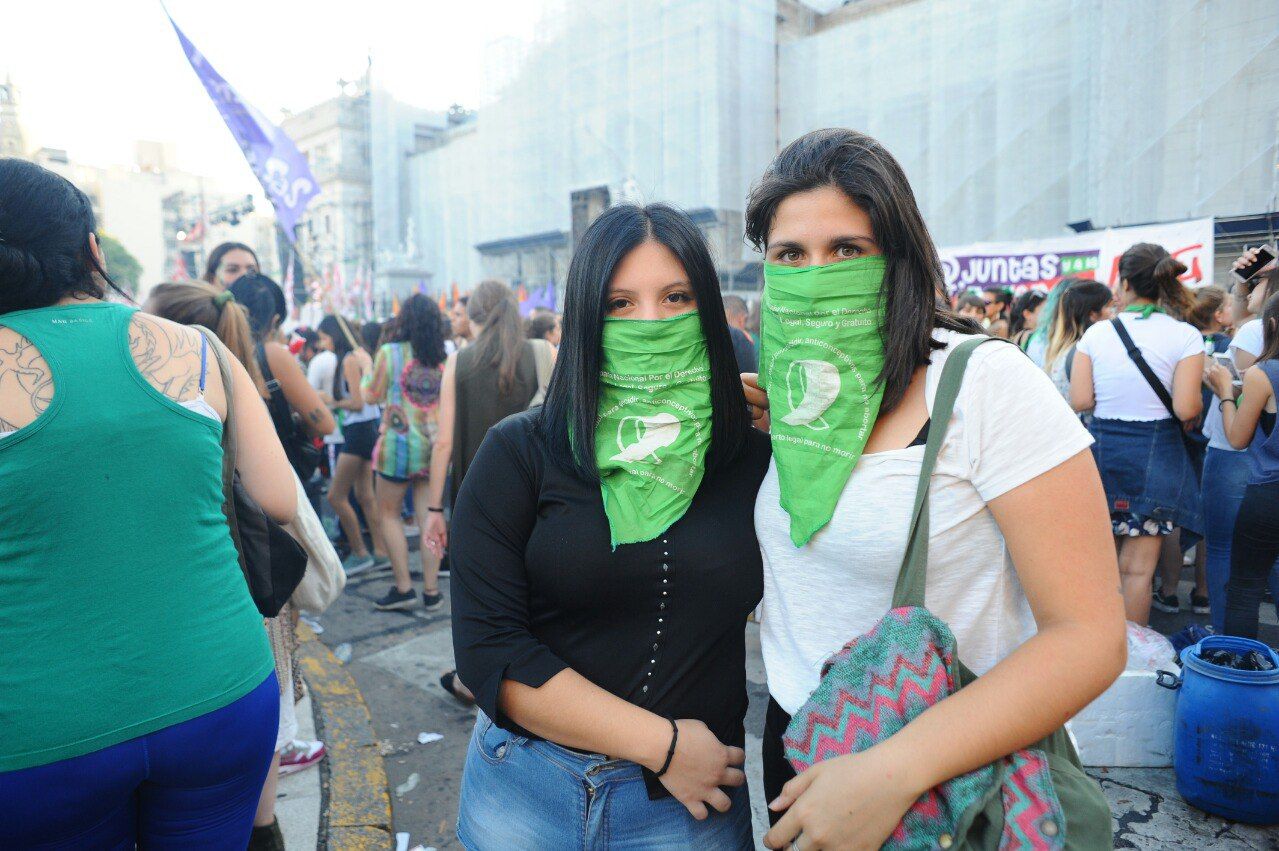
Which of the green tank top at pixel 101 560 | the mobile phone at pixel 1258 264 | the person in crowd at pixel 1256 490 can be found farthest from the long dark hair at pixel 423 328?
the mobile phone at pixel 1258 264

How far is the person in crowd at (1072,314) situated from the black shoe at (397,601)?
4245 mm

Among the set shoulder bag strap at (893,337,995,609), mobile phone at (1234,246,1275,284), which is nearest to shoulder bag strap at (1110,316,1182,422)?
mobile phone at (1234,246,1275,284)

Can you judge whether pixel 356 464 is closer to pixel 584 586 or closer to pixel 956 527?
pixel 584 586

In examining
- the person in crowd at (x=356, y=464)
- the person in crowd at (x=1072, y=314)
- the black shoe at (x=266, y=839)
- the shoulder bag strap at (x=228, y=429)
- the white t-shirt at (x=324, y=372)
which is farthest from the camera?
the white t-shirt at (x=324, y=372)

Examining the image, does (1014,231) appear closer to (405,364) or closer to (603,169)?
(603,169)

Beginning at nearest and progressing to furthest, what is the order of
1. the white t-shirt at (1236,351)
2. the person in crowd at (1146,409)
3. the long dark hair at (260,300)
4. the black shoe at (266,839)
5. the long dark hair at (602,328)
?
the long dark hair at (602,328)
the black shoe at (266,839)
the white t-shirt at (1236,351)
the long dark hair at (260,300)
the person in crowd at (1146,409)

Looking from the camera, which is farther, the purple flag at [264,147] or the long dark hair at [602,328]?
the purple flag at [264,147]

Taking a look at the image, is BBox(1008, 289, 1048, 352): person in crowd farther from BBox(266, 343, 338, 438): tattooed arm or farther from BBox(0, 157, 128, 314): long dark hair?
BBox(0, 157, 128, 314): long dark hair

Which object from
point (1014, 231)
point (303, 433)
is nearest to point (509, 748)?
point (303, 433)

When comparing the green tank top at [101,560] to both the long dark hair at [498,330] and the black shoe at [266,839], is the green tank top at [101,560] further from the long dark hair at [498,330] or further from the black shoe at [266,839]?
the long dark hair at [498,330]

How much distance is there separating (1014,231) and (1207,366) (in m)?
18.0

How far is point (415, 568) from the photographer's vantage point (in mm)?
6516

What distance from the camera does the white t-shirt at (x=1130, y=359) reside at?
406 cm

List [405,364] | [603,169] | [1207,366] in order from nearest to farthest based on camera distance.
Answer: [1207,366] < [405,364] < [603,169]
